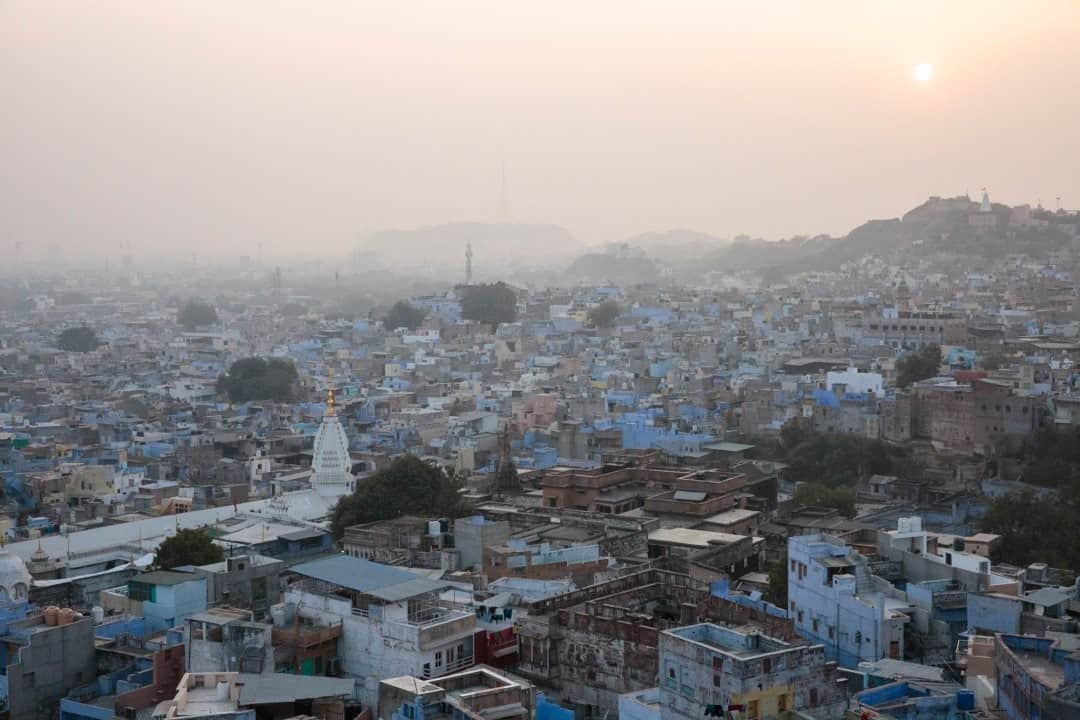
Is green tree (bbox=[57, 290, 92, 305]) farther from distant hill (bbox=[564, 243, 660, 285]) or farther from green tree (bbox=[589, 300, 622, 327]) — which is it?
green tree (bbox=[589, 300, 622, 327])

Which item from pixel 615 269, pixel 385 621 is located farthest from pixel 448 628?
pixel 615 269

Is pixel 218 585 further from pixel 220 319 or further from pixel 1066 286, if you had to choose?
pixel 220 319

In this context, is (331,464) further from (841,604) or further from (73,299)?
(73,299)

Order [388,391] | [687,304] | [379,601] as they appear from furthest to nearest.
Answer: [687,304]
[388,391]
[379,601]

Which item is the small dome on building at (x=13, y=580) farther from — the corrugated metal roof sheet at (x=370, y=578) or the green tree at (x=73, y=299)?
the green tree at (x=73, y=299)

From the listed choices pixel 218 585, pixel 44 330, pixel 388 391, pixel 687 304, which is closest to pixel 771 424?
pixel 388 391

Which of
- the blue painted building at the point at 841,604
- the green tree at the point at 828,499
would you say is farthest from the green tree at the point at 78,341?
the blue painted building at the point at 841,604
